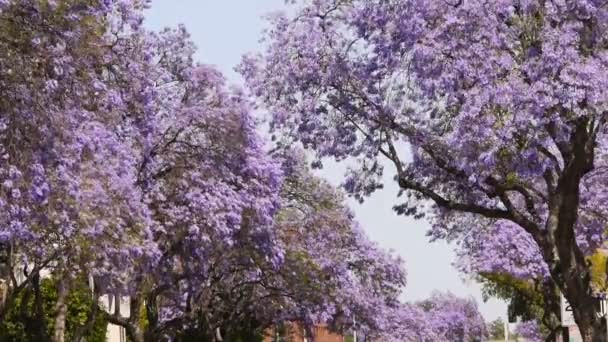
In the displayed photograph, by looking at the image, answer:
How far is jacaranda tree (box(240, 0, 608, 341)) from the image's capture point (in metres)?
17.9

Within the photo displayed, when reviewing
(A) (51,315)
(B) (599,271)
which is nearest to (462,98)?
(A) (51,315)

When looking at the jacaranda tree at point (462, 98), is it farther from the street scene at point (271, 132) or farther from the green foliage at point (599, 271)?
the green foliage at point (599, 271)

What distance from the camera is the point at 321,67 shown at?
2102 cm

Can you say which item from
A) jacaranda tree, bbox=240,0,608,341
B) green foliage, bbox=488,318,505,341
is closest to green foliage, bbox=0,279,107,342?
jacaranda tree, bbox=240,0,608,341

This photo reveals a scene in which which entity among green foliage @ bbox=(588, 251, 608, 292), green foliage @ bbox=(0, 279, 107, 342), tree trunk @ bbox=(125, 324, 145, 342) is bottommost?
tree trunk @ bbox=(125, 324, 145, 342)

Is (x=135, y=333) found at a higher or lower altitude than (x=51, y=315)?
lower

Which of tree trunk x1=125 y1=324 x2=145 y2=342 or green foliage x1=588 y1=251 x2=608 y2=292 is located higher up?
green foliage x1=588 y1=251 x2=608 y2=292

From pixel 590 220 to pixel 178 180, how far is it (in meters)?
9.75

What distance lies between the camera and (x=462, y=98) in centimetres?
1856

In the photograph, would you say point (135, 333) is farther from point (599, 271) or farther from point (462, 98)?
point (599, 271)

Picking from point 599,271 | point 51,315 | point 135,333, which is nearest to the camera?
point 135,333

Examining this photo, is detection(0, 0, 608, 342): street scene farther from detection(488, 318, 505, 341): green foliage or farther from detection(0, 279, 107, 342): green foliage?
detection(488, 318, 505, 341): green foliage

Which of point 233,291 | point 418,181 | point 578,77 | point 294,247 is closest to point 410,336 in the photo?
point 233,291

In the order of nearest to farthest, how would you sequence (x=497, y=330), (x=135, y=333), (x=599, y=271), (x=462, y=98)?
(x=462, y=98) → (x=135, y=333) → (x=599, y=271) → (x=497, y=330)
